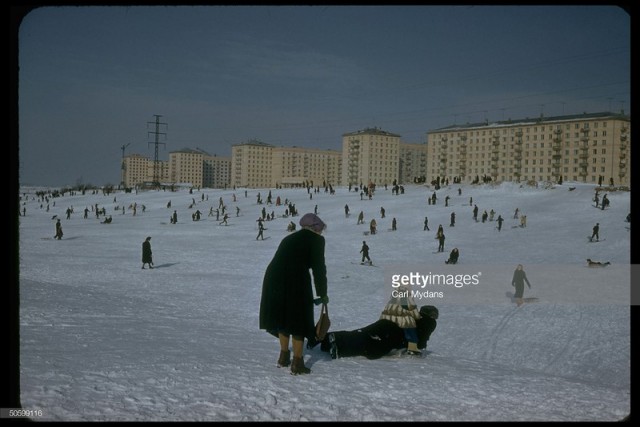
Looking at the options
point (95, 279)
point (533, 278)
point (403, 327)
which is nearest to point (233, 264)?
point (95, 279)

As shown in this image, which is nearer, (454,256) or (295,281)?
(295,281)

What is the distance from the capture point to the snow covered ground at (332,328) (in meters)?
3.72

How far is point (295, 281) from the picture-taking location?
4.45 m

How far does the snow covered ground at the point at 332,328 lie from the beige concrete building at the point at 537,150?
60850 millimetres

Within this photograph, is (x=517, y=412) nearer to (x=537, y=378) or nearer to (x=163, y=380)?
(x=537, y=378)

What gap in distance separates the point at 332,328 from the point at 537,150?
99.4 m

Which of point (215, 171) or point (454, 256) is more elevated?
point (215, 171)

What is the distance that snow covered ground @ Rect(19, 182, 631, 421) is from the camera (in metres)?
3.72

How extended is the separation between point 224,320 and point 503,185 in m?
43.5

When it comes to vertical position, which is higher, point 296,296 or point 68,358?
point 296,296

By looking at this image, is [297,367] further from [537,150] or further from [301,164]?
[301,164]

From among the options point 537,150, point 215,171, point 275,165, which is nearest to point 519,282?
point 537,150

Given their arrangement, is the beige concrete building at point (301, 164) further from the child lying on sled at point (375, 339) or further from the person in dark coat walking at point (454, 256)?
the child lying on sled at point (375, 339)

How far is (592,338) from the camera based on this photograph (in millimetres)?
9883
